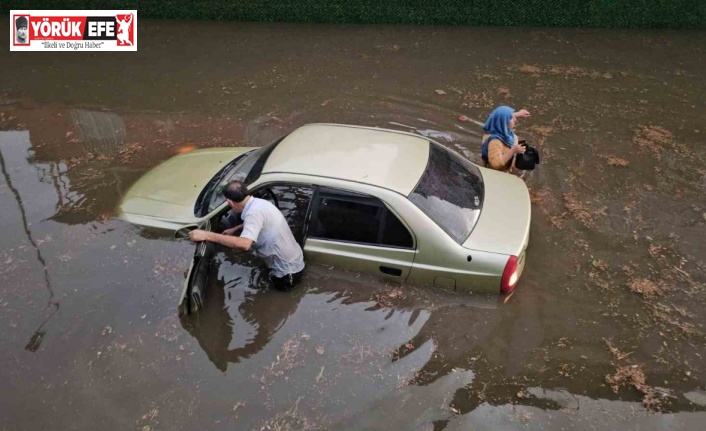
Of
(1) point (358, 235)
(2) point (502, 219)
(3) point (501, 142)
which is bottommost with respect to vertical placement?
(1) point (358, 235)

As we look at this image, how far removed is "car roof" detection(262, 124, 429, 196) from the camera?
457 cm

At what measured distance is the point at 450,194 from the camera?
4746mm

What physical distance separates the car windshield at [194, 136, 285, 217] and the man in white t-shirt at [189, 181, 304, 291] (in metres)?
0.45

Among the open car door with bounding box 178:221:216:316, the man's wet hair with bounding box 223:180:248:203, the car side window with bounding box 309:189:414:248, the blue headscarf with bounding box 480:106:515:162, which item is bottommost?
the open car door with bounding box 178:221:216:316

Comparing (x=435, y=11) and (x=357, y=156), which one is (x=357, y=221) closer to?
(x=357, y=156)

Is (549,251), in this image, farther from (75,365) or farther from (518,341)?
(75,365)

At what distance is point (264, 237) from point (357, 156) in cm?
Answer: 115

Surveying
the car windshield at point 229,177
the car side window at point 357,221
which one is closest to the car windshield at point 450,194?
the car side window at point 357,221

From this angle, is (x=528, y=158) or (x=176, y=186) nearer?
(x=176, y=186)

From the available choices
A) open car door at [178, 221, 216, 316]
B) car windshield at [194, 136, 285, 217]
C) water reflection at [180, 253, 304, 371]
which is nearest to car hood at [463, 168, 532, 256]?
water reflection at [180, 253, 304, 371]

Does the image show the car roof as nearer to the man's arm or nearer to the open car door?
the man's arm

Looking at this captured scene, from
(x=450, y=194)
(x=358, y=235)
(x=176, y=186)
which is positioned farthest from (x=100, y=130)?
(x=450, y=194)

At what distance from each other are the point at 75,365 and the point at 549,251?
4.72 m

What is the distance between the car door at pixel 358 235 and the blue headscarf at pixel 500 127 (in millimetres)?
2043
